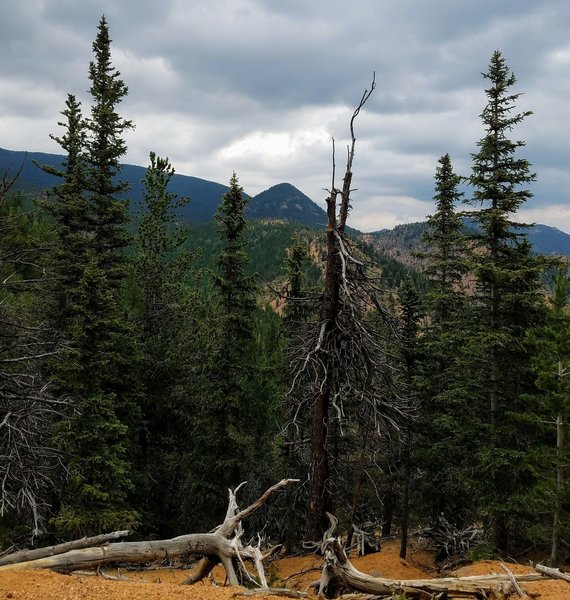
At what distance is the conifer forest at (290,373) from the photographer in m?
10.2

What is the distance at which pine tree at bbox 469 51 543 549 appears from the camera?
1477cm

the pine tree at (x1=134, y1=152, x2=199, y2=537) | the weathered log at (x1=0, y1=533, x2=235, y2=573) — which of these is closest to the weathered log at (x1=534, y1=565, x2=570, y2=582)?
the weathered log at (x1=0, y1=533, x2=235, y2=573)

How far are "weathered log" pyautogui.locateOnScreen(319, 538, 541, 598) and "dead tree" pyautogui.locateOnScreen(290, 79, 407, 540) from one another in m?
3.18

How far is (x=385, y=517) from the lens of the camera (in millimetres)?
25469

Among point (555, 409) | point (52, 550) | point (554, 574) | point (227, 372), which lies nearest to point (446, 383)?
point (555, 409)

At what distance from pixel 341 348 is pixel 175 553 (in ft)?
16.8

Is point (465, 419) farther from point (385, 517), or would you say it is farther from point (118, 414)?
point (118, 414)

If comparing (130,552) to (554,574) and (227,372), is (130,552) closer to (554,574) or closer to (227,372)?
(554,574)

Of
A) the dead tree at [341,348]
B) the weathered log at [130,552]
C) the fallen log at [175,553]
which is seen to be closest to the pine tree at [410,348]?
the dead tree at [341,348]

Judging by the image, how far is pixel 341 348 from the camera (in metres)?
10.1

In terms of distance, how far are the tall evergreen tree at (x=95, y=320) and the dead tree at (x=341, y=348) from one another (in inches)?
255

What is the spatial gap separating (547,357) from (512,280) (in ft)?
8.71

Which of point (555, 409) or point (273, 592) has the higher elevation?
point (555, 409)

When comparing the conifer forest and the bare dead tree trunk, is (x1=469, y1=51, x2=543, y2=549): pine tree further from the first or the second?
the bare dead tree trunk
